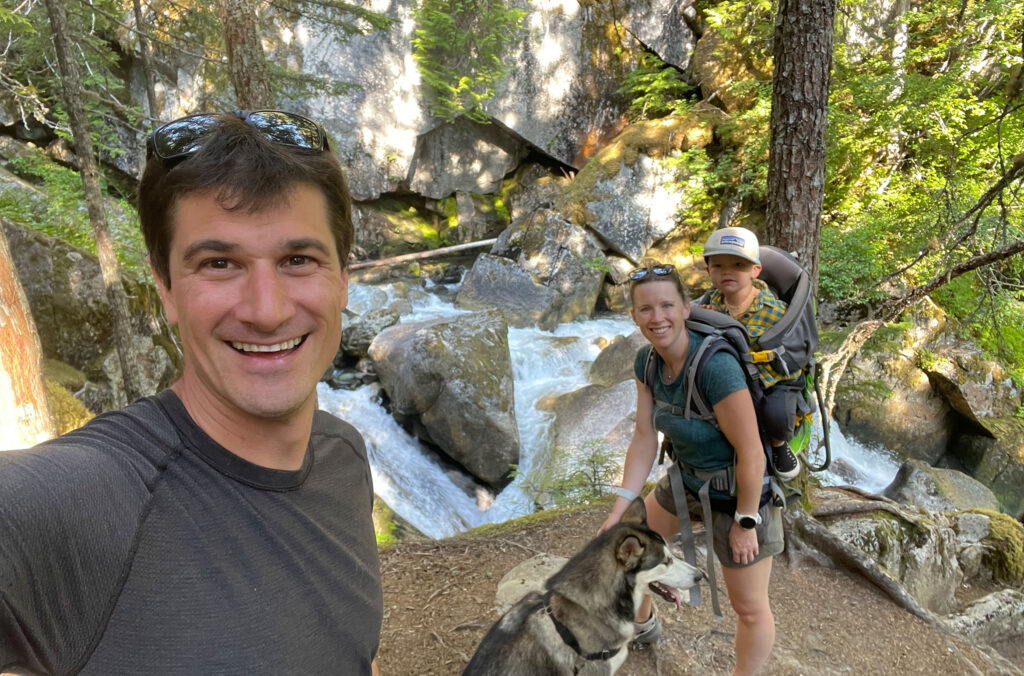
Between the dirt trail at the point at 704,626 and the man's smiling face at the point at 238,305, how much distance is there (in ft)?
8.70

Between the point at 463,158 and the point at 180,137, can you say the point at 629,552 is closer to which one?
the point at 180,137

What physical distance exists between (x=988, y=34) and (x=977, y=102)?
4.20 feet

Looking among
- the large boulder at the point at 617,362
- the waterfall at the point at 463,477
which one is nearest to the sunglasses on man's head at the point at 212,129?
the waterfall at the point at 463,477

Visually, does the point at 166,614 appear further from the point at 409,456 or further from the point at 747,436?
the point at 409,456

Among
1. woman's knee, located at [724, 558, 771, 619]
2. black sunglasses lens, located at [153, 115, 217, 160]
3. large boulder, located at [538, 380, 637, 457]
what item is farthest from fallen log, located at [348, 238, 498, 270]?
black sunglasses lens, located at [153, 115, 217, 160]

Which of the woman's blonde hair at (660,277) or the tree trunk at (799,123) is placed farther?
the tree trunk at (799,123)

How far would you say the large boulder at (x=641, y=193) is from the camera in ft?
45.4

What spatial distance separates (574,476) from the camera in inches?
246

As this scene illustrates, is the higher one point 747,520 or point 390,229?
point 747,520

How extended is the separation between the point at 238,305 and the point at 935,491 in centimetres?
905

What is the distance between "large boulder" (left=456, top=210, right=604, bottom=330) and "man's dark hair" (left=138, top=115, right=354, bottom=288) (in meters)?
11.4

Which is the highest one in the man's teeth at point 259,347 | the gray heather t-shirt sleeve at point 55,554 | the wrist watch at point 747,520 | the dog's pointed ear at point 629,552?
the man's teeth at point 259,347

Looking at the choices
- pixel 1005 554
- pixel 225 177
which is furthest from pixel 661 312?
pixel 1005 554

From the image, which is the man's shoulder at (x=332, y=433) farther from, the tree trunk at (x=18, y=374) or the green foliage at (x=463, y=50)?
the green foliage at (x=463, y=50)
